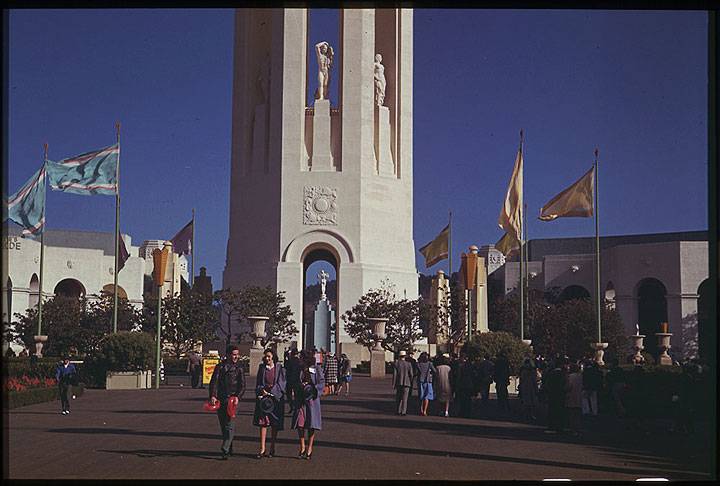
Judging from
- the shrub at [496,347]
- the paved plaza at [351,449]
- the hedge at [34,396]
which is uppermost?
the shrub at [496,347]

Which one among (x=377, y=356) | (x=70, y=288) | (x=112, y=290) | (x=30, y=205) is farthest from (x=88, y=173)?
(x=70, y=288)

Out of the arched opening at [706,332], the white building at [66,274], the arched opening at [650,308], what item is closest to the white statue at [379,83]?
the white building at [66,274]

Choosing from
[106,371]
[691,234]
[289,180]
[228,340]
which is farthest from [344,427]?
[691,234]

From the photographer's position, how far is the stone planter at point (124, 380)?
31.4 meters

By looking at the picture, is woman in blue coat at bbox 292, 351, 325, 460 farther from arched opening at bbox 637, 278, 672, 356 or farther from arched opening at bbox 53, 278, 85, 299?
arched opening at bbox 53, 278, 85, 299

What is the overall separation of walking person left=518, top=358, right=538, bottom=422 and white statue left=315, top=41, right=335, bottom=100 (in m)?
31.3

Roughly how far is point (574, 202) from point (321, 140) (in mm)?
21300

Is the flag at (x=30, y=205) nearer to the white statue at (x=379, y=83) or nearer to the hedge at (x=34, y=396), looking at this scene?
→ the hedge at (x=34, y=396)

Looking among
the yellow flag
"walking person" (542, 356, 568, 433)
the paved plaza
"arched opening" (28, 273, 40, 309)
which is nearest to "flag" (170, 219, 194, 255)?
"arched opening" (28, 273, 40, 309)

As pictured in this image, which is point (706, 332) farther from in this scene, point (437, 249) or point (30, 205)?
point (437, 249)

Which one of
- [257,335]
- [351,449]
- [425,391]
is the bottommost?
[351,449]

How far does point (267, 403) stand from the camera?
13.5 m

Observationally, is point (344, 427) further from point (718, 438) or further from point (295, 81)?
point (295, 81)

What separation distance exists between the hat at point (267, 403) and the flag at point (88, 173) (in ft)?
58.8
